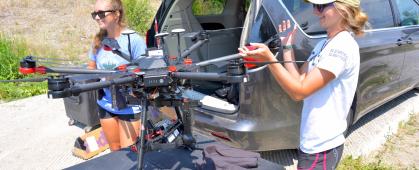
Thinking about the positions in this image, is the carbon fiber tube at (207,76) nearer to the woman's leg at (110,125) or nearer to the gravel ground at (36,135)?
the woman's leg at (110,125)

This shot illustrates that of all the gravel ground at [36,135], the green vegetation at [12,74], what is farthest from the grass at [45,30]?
the gravel ground at [36,135]

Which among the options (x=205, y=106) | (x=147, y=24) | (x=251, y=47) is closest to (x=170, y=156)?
(x=251, y=47)

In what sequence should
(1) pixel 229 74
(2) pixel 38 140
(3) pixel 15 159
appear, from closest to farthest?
(1) pixel 229 74, (3) pixel 15 159, (2) pixel 38 140

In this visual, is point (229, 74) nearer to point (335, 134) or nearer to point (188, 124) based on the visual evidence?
point (188, 124)

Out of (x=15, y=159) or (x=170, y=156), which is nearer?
(x=170, y=156)

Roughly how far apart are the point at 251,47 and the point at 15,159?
3.38 metres

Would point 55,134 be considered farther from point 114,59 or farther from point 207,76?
point 207,76

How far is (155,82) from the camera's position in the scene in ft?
5.54

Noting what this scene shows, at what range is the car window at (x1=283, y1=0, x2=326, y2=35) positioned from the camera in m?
3.38

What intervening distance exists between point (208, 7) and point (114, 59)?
2.85 meters

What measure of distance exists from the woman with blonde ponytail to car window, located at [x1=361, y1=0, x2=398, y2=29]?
8.06 ft

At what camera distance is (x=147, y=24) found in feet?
35.7

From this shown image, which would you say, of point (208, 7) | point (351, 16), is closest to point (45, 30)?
point (208, 7)

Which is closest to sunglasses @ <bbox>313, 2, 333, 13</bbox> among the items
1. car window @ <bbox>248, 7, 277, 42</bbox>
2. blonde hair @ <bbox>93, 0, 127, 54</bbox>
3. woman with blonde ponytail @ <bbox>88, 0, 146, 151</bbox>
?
car window @ <bbox>248, 7, 277, 42</bbox>
